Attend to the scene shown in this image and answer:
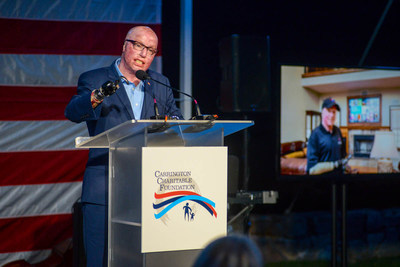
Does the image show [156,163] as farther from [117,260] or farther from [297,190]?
Result: [297,190]

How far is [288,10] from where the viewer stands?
4.38 m

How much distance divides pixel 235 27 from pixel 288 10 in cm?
60

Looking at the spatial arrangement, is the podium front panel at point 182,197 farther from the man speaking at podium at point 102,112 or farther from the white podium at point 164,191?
the man speaking at podium at point 102,112

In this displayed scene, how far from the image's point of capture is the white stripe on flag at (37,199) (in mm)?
3369

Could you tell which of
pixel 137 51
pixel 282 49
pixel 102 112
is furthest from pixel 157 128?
pixel 282 49

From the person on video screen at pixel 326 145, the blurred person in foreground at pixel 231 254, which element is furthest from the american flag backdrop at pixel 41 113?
the blurred person in foreground at pixel 231 254

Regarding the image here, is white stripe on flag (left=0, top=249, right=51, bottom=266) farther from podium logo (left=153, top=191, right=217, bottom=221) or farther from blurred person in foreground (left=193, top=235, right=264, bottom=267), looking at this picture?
blurred person in foreground (left=193, top=235, right=264, bottom=267)

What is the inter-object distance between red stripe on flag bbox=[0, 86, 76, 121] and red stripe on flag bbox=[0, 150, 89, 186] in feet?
0.92

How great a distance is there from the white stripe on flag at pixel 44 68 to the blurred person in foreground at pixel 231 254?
3.09 metres

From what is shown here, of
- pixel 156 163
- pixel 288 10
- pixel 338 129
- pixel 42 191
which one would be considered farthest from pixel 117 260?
pixel 288 10

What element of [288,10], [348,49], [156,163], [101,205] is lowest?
[101,205]

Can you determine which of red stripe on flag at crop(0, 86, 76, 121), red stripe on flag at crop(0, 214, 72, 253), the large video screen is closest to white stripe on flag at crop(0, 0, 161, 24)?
red stripe on flag at crop(0, 86, 76, 121)

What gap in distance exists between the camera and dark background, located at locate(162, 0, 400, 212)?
13.3ft

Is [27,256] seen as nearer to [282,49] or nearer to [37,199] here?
[37,199]
